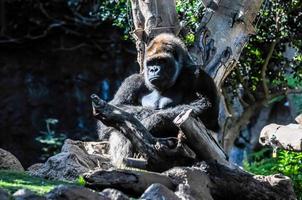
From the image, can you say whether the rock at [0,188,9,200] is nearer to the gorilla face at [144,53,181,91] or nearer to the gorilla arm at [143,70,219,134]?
the gorilla arm at [143,70,219,134]

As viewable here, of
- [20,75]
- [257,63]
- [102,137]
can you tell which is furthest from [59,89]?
[102,137]

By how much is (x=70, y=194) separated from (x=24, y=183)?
95 cm

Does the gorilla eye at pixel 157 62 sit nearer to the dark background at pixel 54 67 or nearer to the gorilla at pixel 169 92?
the gorilla at pixel 169 92

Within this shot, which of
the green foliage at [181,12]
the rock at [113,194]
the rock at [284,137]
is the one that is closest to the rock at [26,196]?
the rock at [113,194]

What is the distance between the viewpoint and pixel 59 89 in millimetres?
12023

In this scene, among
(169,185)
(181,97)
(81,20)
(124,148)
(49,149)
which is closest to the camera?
(169,185)

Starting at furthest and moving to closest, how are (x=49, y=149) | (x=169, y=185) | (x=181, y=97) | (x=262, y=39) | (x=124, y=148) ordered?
(x=49, y=149) < (x=262, y=39) < (x=181, y=97) < (x=124, y=148) < (x=169, y=185)

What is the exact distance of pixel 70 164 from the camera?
4.94 meters

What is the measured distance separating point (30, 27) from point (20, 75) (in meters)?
0.88

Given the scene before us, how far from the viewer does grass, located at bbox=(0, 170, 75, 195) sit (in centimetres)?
383

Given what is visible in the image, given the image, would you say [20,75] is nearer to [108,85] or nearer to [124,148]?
[108,85]

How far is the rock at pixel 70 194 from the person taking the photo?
10.7 feet

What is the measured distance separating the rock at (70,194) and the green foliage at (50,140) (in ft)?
23.7

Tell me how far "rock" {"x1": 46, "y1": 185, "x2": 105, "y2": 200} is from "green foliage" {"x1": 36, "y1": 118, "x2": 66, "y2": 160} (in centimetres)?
723
